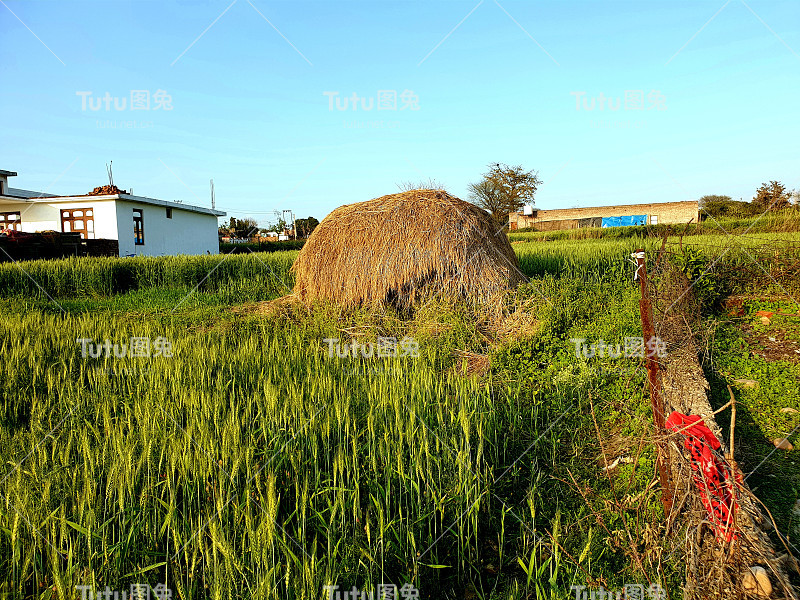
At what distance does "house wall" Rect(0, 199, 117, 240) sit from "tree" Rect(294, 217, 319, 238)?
28.1 m

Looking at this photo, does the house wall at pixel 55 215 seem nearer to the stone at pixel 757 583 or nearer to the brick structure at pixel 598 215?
the brick structure at pixel 598 215

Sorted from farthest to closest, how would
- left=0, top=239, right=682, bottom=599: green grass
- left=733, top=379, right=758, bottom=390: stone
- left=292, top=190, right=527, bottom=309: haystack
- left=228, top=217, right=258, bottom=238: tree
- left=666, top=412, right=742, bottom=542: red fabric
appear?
1. left=228, top=217, right=258, bottom=238: tree
2. left=292, top=190, right=527, bottom=309: haystack
3. left=733, top=379, right=758, bottom=390: stone
4. left=0, top=239, right=682, bottom=599: green grass
5. left=666, top=412, right=742, bottom=542: red fabric

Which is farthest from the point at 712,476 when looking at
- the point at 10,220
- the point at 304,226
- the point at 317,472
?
the point at 304,226

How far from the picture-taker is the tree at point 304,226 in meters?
50.9

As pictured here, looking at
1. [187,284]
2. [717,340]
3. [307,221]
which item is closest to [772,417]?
[717,340]

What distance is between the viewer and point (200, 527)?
2184 mm

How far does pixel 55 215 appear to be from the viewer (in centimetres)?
2208

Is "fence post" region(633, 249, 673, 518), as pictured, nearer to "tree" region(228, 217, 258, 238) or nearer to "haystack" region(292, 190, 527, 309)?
"haystack" region(292, 190, 527, 309)

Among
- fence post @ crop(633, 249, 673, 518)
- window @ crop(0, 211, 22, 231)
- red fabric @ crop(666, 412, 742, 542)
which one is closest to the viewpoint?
red fabric @ crop(666, 412, 742, 542)

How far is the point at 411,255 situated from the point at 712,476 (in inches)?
212

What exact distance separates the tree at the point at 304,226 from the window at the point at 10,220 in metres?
28.2

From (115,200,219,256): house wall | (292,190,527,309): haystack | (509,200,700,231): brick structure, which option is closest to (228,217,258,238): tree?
(115,200,219,256): house wall

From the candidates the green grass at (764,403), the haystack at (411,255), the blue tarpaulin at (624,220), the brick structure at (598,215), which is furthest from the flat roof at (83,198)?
A: the blue tarpaulin at (624,220)

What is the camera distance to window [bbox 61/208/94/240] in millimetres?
21469
